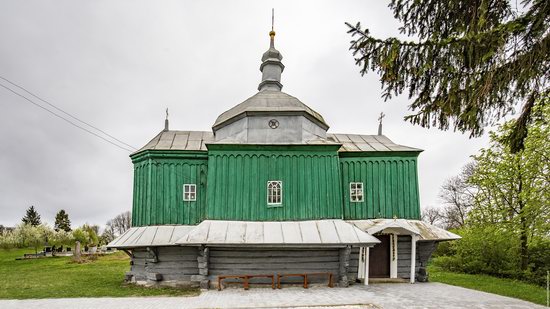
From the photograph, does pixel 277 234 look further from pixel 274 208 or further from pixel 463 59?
pixel 463 59

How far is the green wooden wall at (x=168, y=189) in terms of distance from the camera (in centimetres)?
1284

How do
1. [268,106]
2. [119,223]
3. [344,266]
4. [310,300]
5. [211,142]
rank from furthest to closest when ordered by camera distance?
1. [119,223]
2. [211,142]
3. [268,106]
4. [344,266]
5. [310,300]

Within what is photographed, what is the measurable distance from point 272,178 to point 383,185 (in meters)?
4.81

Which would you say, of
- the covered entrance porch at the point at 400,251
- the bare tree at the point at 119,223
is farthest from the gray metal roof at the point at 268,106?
the bare tree at the point at 119,223

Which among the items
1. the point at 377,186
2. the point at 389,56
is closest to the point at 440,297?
the point at 377,186

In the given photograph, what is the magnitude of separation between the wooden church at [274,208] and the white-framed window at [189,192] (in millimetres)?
40

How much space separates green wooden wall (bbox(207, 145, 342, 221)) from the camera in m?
12.2

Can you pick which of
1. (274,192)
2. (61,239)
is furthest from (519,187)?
(61,239)

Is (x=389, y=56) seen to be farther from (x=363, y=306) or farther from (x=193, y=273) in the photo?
(x=193, y=273)

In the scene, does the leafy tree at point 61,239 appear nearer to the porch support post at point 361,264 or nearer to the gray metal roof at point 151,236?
the gray metal roof at point 151,236

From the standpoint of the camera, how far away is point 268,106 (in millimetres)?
13867

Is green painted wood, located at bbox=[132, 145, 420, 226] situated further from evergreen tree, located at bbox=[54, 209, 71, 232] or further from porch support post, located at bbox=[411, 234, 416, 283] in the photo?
evergreen tree, located at bbox=[54, 209, 71, 232]

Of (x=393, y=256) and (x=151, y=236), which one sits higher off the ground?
(x=151, y=236)

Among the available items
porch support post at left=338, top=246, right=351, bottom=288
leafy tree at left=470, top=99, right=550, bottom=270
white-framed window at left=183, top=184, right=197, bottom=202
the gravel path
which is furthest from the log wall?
leafy tree at left=470, top=99, right=550, bottom=270
